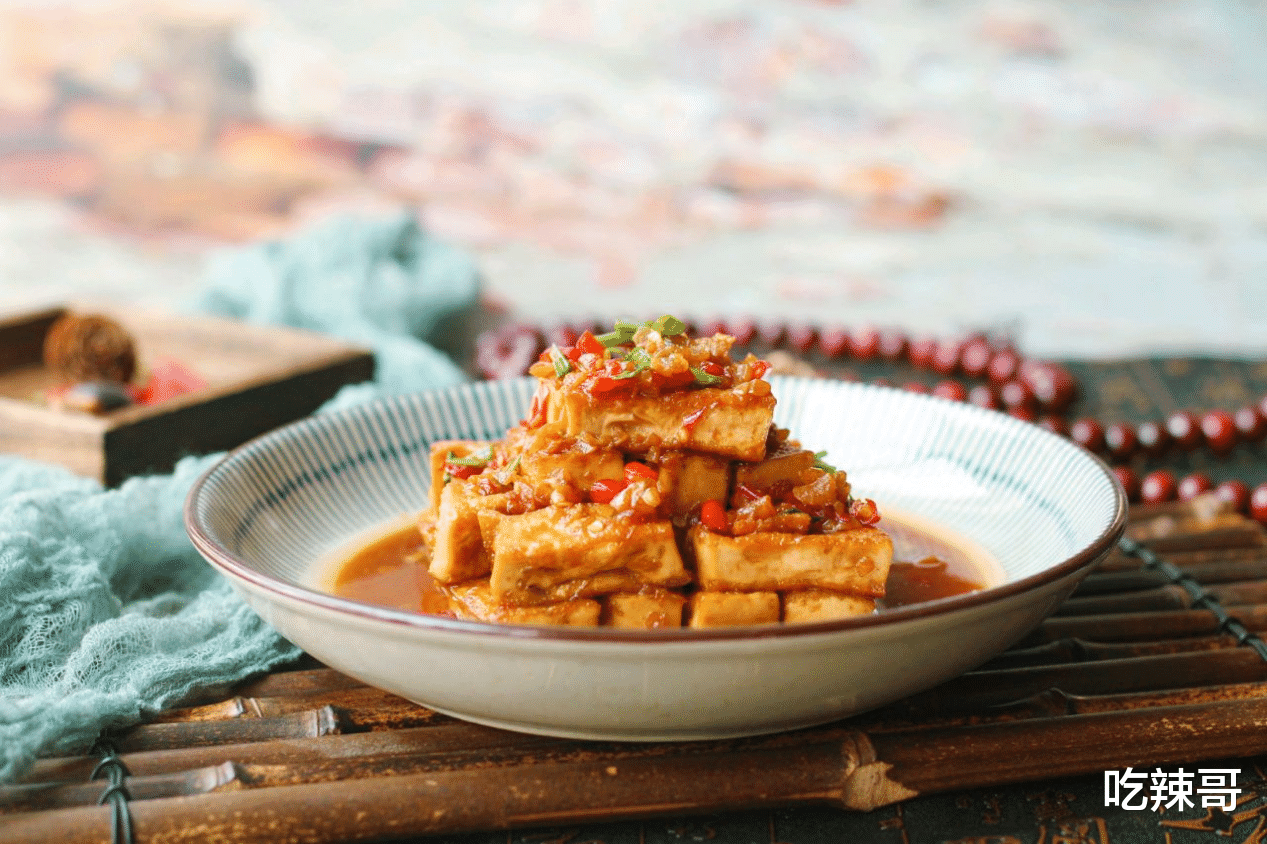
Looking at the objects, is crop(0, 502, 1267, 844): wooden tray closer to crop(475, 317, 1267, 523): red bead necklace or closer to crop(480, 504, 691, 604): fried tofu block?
crop(480, 504, 691, 604): fried tofu block

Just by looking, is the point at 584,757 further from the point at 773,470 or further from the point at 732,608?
the point at 773,470

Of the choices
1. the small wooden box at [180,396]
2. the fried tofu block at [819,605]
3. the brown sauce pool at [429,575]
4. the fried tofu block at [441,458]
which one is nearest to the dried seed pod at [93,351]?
the small wooden box at [180,396]

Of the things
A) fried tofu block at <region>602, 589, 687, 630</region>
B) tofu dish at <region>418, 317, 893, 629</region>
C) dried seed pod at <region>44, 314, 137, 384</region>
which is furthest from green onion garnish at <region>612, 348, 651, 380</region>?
dried seed pod at <region>44, 314, 137, 384</region>

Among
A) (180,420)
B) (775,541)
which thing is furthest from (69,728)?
(180,420)

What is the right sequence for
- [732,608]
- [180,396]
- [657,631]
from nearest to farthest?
[657,631] → [732,608] → [180,396]

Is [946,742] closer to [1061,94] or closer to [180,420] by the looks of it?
[180,420]

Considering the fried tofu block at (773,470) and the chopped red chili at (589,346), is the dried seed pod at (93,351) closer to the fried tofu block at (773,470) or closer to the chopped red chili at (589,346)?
the chopped red chili at (589,346)

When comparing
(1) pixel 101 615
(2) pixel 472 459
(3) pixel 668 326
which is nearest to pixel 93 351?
(1) pixel 101 615

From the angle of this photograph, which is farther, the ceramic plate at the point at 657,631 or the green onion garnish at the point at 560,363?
the green onion garnish at the point at 560,363

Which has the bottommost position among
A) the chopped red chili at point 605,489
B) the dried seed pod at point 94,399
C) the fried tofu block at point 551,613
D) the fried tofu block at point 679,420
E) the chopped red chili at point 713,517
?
the fried tofu block at point 551,613
